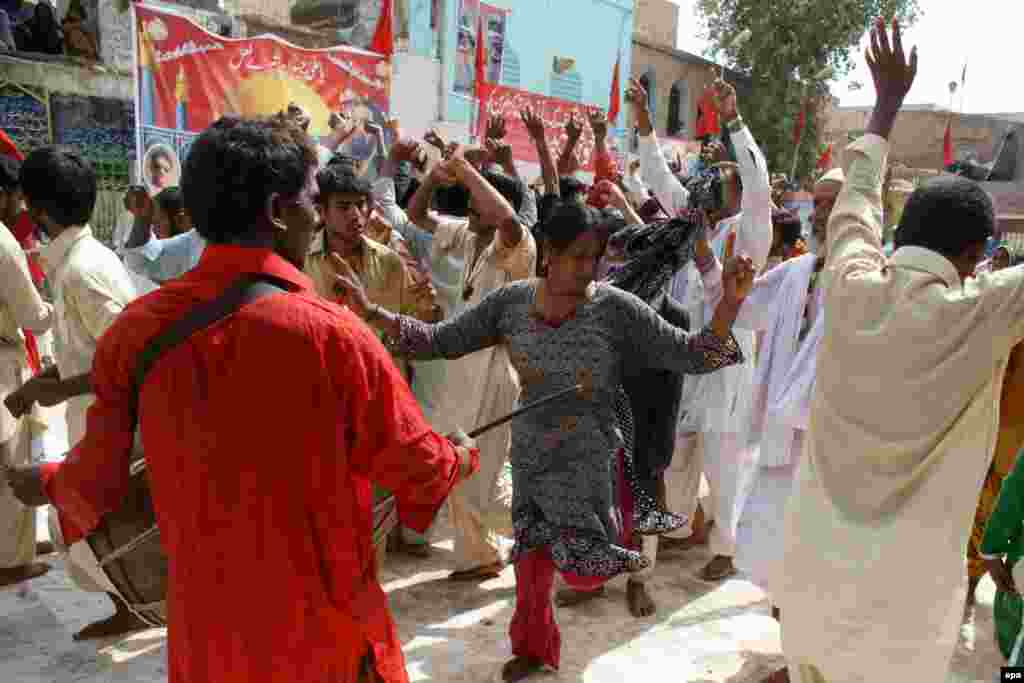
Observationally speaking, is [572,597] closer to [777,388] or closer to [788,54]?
[777,388]

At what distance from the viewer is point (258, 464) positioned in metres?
1.65

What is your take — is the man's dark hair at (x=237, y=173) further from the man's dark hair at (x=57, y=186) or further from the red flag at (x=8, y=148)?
the red flag at (x=8, y=148)

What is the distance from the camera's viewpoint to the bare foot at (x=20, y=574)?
4.24 metres

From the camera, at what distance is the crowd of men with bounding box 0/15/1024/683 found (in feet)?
5.49

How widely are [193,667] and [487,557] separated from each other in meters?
2.89

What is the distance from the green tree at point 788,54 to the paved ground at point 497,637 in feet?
80.0

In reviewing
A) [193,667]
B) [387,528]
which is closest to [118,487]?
[193,667]

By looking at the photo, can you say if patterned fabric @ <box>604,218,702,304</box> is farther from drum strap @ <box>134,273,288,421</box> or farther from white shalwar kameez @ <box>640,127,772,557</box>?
drum strap @ <box>134,273,288,421</box>

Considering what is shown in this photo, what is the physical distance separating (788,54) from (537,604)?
1048 inches

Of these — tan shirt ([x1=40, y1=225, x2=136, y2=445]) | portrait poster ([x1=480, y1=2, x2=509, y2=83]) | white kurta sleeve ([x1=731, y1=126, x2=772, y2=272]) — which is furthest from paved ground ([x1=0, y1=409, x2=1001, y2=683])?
portrait poster ([x1=480, y1=2, x2=509, y2=83])

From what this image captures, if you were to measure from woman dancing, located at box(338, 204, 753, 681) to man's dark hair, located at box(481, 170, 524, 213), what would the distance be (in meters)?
1.44

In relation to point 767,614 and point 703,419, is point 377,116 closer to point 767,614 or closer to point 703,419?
point 703,419

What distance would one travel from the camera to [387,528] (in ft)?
6.99

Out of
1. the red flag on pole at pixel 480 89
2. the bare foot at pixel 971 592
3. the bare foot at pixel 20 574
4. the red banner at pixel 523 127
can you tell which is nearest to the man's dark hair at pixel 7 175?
the bare foot at pixel 20 574
